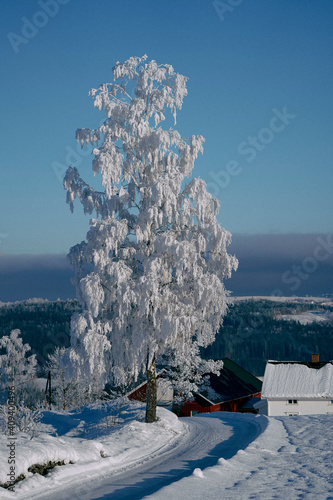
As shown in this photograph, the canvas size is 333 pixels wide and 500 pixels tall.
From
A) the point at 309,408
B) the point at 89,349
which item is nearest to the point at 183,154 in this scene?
the point at 89,349

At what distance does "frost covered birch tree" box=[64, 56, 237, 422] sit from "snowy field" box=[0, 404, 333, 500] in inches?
120

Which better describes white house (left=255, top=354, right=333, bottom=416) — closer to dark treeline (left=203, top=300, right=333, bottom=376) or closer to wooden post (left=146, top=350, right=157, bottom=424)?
wooden post (left=146, top=350, right=157, bottom=424)

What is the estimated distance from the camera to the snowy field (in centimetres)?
954

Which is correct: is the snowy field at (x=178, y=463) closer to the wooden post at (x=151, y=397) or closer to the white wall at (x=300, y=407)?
the wooden post at (x=151, y=397)

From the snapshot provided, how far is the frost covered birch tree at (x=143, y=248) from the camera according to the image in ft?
57.7

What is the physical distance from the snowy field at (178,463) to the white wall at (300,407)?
19.0 m

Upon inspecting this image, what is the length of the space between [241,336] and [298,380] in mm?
124290

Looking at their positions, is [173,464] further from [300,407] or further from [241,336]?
[241,336]

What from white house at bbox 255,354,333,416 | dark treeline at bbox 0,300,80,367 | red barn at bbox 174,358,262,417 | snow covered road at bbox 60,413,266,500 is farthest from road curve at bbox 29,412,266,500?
dark treeline at bbox 0,300,80,367

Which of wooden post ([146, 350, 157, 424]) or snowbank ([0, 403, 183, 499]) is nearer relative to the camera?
snowbank ([0, 403, 183, 499])

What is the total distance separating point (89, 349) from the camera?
17203 millimetres

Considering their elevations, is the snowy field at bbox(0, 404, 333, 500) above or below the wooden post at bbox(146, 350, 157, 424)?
below

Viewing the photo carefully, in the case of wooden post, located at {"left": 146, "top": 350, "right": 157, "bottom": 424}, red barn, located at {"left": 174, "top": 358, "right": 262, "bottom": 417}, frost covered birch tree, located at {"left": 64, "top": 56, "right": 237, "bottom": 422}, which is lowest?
red barn, located at {"left": 174, "top": 358, "right": 262, "bottom": 417}

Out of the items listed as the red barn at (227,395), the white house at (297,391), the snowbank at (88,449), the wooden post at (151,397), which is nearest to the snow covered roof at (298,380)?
the white house at (297,391)
